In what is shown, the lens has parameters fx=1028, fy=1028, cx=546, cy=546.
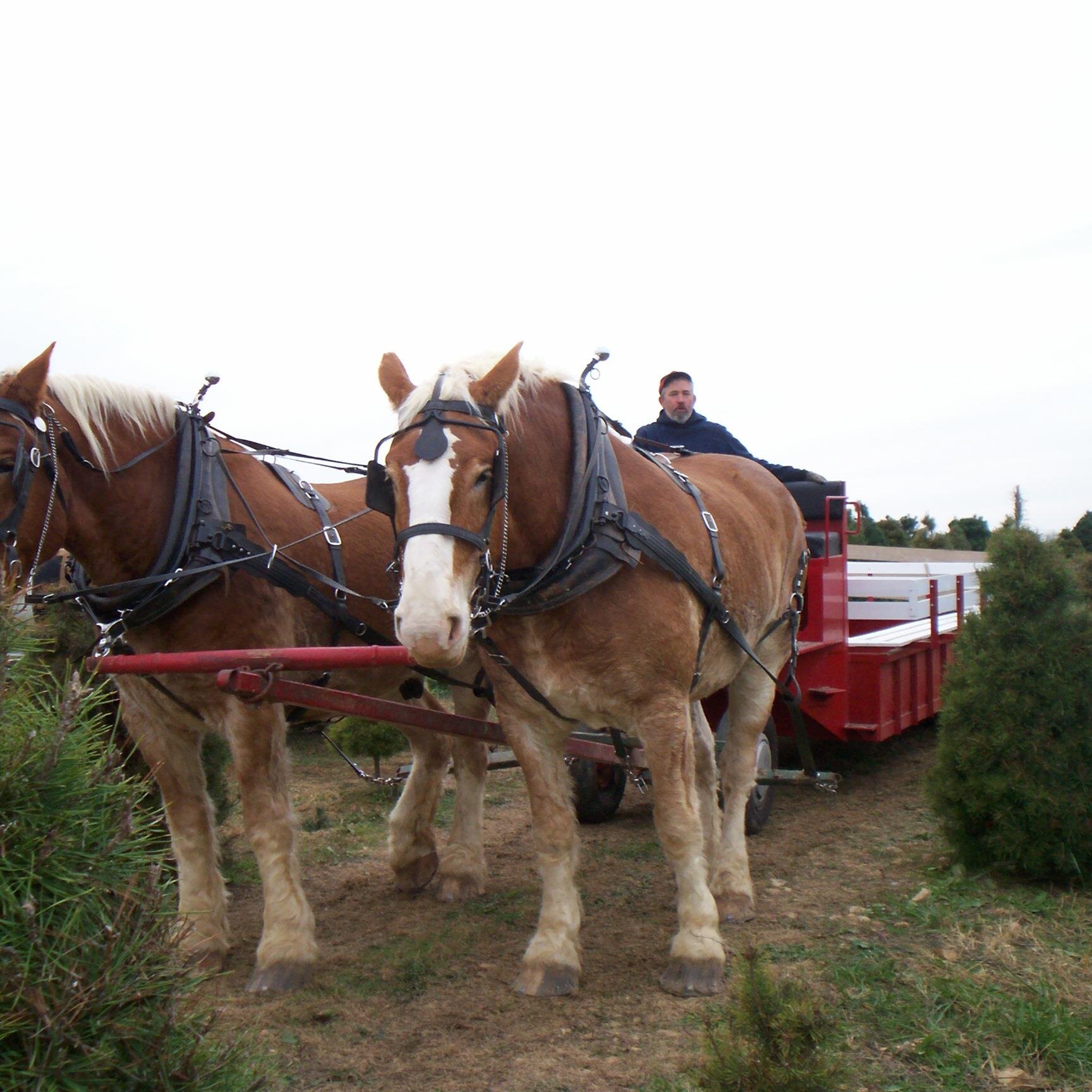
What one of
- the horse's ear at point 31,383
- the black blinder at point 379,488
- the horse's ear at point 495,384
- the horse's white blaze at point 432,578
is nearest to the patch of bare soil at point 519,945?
the horse's white blaze at point 432,578

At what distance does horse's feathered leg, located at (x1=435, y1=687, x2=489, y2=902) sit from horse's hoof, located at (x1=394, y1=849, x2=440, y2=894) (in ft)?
0.26

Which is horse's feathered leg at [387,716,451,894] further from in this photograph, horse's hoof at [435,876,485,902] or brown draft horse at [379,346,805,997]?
brown draft horse at [379,346,805,997]

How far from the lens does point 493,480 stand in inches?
118

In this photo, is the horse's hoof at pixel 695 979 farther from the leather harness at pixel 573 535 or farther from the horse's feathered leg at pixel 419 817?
the horse's feathered leg at pixel 419 817

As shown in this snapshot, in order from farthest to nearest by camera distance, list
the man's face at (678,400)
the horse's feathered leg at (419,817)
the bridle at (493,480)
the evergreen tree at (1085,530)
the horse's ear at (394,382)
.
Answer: the evergreen tree at (1085,530) < the man's face at (678,400) < the horse's feathered leg at (419,817) < the horse's ear at (394,382) < the bridle at (493,480)

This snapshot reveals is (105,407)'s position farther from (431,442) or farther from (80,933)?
(80,933)

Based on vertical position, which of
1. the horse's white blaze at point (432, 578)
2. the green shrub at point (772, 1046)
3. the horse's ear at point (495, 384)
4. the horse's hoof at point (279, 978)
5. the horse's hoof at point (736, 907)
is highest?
the horse's ear at point (495, 384)

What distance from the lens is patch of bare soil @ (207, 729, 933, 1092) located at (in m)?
2.92

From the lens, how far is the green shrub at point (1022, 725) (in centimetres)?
418

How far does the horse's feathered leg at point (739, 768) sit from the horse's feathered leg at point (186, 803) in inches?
77.6

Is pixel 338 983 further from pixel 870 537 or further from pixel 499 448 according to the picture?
pixel 870 537

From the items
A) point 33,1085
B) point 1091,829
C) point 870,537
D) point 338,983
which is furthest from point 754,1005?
point 870,537

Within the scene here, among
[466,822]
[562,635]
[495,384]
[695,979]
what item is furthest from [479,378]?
[466,822]

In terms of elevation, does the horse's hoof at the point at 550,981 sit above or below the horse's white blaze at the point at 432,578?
below
